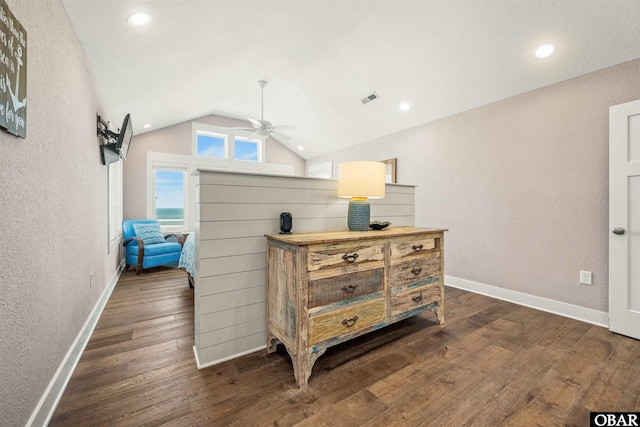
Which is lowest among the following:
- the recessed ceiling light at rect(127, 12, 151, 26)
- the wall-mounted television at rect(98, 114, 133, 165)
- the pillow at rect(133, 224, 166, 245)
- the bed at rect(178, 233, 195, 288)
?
the bed at rect(178, 233, 195, 288)

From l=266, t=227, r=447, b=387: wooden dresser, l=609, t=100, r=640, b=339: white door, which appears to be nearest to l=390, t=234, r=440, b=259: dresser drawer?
l=266, t=227, r=447, b=387: wooden dresser

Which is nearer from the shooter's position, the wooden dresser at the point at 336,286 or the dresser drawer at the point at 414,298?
the wooden dresser at the point at 336,286

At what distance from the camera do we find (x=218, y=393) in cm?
155

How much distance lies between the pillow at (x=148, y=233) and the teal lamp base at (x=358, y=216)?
3912 mm

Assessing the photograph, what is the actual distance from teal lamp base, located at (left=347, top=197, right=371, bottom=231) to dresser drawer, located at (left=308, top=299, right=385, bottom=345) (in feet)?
1.98

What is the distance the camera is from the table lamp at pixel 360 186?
7.11 ft

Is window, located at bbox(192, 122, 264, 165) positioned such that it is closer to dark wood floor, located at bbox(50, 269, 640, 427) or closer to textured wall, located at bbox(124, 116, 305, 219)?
textured wall, located at bbox(124, 116, 305, 219)

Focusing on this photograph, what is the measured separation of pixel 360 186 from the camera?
2164 millimetres

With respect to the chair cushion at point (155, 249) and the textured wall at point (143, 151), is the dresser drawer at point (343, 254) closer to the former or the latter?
the chair cushion at point (155, 249)

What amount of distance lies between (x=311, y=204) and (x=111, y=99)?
302 centimetres

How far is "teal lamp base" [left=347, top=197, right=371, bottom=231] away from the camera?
7.32 ft

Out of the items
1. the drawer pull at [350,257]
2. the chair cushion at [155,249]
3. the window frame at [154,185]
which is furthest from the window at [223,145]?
the drawer pull at [350,257]

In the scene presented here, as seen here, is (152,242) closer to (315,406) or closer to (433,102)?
(315,406)

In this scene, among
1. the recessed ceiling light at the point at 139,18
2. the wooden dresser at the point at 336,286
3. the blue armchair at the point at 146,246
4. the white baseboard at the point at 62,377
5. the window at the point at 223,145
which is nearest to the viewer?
the white baseboard at the point at 62,377
